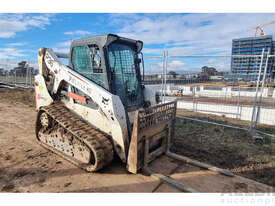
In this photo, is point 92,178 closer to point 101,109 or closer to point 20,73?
point 101,109

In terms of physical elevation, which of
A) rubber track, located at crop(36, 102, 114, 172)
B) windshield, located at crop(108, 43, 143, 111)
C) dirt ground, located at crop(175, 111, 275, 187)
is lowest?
dirt ground, located at crop(175, 111, 275, 187)

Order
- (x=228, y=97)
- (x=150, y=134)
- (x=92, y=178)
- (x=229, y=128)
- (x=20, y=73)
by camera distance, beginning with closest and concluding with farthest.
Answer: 1. (x=92, y=178)
2. (x=150, y=134)
3. (x=229, y=128)
4. (x=228, y=97)
5. (x=20, y=73)

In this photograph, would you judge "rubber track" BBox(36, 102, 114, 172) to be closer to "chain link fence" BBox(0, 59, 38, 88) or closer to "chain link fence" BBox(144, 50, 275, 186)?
"chain link fence" BBox(144, 50, 275, 186)

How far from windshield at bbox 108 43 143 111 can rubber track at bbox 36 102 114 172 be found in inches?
38.7

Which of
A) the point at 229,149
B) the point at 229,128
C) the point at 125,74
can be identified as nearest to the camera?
the point at 125,74

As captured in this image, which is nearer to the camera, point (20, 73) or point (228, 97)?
point (228, 97)

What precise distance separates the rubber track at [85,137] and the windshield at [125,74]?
982 millimetres

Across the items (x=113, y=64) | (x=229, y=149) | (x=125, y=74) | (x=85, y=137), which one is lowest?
(x=229, y=149)

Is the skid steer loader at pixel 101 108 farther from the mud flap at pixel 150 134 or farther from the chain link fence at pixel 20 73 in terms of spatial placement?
the chain link fence at pixel 20 73

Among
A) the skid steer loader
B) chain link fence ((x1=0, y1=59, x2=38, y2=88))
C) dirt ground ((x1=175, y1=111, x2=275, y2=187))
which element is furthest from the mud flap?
chain link fence ((x1=0, y1=59, x2=38, y2=88))

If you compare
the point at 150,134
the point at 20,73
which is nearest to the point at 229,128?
the point at 150,134

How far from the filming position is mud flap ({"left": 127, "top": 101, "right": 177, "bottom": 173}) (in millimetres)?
3215

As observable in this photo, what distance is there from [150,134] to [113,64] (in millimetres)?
1703

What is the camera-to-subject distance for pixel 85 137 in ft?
11.3
